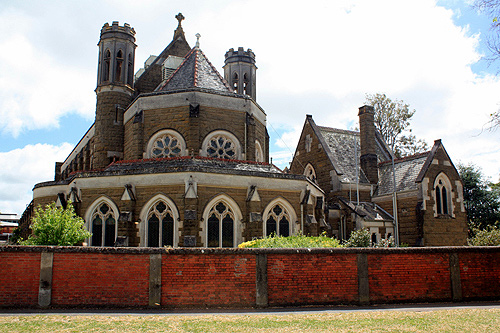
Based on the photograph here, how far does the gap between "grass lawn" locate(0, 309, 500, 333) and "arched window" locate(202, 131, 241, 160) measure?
13.4 meters

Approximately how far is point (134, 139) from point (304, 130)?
15.2m

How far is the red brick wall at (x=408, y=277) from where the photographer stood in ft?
36.8

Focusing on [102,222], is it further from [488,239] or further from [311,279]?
[488,239]

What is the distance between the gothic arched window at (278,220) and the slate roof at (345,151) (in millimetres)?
9625

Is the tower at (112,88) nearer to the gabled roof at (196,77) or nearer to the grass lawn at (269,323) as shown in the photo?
the gabled roof at (196,77)

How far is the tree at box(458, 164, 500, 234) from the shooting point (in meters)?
36.9

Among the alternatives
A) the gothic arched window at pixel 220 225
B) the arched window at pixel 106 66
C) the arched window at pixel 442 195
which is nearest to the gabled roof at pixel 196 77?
the arched window at pixel 106 66

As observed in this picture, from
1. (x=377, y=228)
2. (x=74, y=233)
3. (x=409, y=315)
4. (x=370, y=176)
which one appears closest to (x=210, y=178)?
(x=74, y=233)

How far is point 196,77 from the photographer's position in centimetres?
2358

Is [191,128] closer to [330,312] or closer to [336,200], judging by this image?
[336,200]

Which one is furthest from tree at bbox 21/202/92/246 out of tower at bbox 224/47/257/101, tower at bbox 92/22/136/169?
tower at bbox 224/47/257/101

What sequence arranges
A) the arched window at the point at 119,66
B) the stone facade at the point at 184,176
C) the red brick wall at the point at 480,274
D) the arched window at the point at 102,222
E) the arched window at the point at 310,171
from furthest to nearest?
the arched window at the point at 310,171
the arched window at the point at 119,66
the arched window at the point at 102,222
the stone facade at the point at 184,176
the red brick wall at the point at 480,274

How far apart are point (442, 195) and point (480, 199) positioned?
14187 mm

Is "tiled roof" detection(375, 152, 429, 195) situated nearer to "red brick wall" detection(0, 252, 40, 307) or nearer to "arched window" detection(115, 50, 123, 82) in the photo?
"arched window" detection(115, 50, 123, 82)
